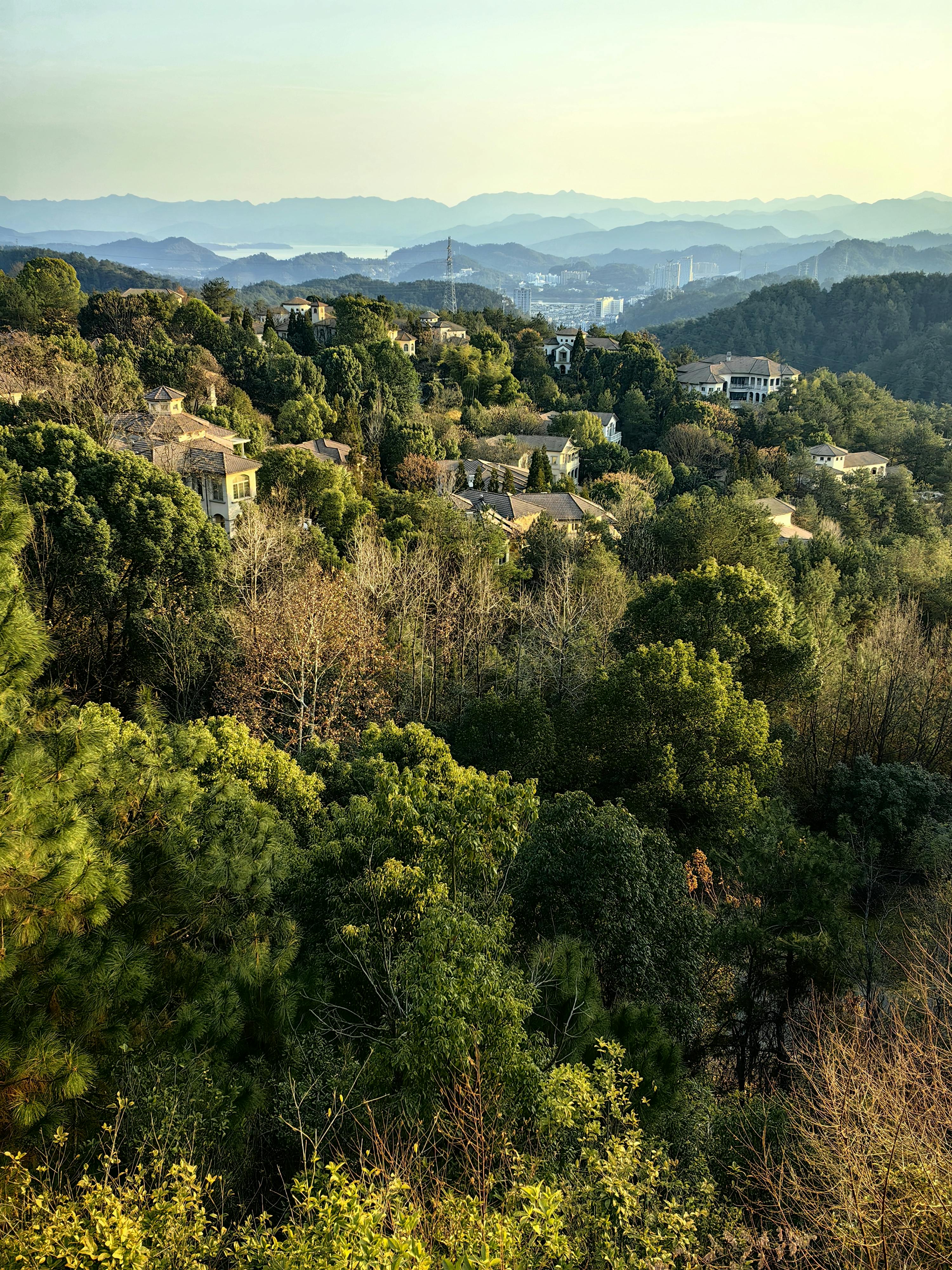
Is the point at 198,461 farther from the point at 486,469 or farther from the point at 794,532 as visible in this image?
the point at 794,532

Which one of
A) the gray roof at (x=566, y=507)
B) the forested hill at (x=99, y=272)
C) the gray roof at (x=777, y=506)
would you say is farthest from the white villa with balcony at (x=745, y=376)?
the forested hill at (x=99, y=272)

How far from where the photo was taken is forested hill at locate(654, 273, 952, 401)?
86875 mm

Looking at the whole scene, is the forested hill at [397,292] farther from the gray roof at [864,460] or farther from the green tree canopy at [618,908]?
the green tree canopy at [618,908]

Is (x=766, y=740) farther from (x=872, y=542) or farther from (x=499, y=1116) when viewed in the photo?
(x=872, y=542)

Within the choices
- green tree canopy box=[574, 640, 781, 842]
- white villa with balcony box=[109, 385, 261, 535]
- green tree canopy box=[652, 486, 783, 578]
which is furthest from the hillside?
green tree canopy box=[574, 640, 781, 842]

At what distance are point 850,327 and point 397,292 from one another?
83137 millimetres

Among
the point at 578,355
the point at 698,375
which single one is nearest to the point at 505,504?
the point at 578,355

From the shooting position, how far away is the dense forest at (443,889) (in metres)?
5.15

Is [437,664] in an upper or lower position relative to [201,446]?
lower

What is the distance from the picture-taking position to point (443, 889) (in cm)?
844

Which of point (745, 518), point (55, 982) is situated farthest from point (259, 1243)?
point (745, 518)

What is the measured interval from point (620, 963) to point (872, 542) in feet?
98.6

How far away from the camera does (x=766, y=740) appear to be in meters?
15.9

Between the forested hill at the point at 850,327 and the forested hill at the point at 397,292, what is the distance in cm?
4667
